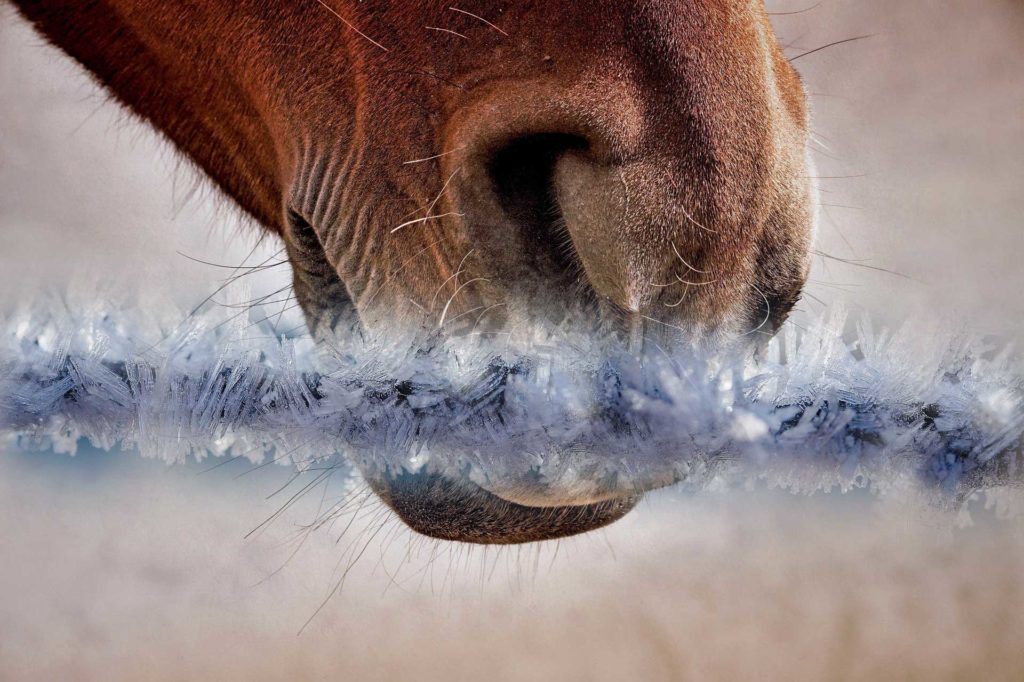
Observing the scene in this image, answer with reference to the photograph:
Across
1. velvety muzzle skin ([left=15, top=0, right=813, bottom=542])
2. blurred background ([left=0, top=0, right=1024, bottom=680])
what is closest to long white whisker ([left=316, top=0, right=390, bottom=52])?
velvety muzzle skin ([left=15, top=0, right=813, bottom=542])

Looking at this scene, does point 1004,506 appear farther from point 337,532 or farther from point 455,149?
point 337,532

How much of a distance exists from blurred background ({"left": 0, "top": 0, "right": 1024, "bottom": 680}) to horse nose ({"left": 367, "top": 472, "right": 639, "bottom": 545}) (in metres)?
0.34

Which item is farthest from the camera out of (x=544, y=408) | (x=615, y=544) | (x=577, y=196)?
(x=615, y=544)

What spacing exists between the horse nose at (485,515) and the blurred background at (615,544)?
34 centimetres

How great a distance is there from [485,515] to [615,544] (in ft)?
1.95

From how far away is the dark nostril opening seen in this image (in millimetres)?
336

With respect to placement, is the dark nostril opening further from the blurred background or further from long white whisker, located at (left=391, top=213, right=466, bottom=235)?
the blurred background

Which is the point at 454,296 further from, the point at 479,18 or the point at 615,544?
the point at 615,544

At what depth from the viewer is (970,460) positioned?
0.23 m

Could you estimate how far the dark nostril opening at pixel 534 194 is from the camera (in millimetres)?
336

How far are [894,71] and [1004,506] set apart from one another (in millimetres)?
961

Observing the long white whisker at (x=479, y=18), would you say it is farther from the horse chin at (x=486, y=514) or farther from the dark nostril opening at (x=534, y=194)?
the horse chin at (x=486, y=514)

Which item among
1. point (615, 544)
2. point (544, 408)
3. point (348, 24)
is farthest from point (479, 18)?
point (615, 544)

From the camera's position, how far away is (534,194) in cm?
34
